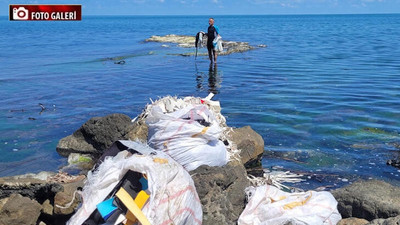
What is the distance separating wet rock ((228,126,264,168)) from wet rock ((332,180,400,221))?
5.38 feet

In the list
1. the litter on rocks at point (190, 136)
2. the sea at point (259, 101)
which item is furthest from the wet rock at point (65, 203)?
the sea at point (259, 101)

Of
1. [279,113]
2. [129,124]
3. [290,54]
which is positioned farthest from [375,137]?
[290,54]

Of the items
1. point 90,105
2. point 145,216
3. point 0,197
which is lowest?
point 90,105

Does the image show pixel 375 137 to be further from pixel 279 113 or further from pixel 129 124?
pixel 129 124

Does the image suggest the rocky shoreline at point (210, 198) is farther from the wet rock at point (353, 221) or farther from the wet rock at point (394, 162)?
the wet rock at point (394, 162)

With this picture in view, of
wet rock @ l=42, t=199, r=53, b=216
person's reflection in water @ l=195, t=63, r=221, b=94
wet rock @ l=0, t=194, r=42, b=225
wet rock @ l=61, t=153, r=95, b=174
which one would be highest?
wet rock @ l=0, t=194, r=42, b=225

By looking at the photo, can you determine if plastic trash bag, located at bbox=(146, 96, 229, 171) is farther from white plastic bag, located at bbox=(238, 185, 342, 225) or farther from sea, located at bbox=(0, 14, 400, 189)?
sea, located at bbox=(0, 14, 400, 189)

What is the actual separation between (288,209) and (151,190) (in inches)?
57.6

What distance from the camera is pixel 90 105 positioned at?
11.9m

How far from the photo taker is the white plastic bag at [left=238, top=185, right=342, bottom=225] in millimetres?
4273

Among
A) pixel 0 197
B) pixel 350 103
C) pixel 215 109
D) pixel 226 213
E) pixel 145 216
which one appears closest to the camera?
pixel 145 216

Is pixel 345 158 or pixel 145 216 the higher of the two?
pixel 145 216

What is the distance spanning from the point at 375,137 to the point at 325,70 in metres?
9.28

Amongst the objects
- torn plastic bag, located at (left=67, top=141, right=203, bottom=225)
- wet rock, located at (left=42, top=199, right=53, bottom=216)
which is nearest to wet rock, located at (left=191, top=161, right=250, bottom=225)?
torn plastic bag, located at (left=67, top=141, right=203, bottom=225)
